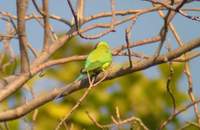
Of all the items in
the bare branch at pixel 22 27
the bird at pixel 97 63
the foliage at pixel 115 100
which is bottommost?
the foliage at pixel 115 100

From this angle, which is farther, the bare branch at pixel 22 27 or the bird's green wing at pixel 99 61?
the bird's green wing at pixel 99 61

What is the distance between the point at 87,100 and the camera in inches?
413

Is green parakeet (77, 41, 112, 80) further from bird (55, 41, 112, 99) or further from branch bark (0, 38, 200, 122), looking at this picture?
branch bark (0, 38, 200, 122)

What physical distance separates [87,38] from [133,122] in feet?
1.98

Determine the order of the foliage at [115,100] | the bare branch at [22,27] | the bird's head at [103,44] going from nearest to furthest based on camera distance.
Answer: the bare branch at [22,27], the bird's head at [103,44], the foliage at [115,100]

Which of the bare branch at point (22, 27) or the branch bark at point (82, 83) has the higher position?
the bare branch at point (22, 27)

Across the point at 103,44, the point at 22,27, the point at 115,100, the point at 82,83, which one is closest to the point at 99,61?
the point at 103,44

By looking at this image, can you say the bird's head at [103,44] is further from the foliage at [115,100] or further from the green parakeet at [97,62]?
the foliage at [115,100]

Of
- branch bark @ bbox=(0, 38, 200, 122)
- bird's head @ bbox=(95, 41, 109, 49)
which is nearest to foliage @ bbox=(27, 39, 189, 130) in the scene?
bird's head @ bbox=(95, 41, 109, 49)

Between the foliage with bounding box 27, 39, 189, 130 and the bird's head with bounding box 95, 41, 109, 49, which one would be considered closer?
the bird's head with bounding box 95, 41, 109, 49

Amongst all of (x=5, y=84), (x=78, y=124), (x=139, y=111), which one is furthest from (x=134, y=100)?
(x=5, y=84)

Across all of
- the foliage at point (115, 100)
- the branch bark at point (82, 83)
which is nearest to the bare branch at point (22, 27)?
the branch bark at point (82, 83)

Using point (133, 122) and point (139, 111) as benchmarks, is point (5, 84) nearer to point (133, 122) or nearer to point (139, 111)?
point (133, 122)

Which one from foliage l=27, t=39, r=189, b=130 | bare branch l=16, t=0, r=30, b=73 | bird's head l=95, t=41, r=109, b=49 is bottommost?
foliage l=27, t=39, r=189, b=130
